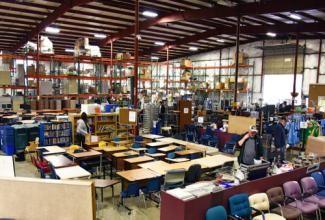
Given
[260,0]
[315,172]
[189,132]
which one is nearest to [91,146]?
[189,132]

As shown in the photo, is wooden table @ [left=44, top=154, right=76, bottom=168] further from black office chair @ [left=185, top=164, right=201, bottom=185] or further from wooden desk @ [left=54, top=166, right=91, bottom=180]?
black office chair @ [left=185, top=164, right=201, bottom=185]

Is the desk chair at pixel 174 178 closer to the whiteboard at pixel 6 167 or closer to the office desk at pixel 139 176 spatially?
the office desk at pixel 139 176

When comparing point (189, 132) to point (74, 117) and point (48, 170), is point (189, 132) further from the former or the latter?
point (48, 170)

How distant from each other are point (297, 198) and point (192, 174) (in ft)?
7.10

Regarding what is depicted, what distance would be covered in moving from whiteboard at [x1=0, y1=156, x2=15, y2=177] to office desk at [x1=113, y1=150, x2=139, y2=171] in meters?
3.53

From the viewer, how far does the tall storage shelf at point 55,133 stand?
1018 cm

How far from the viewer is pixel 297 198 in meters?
5.58

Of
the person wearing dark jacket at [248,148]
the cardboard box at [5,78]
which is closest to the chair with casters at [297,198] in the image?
the person wearing dark jacket at [248,148]

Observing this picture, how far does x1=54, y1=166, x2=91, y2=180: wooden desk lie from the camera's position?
18.1ft

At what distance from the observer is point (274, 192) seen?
5.29 meters

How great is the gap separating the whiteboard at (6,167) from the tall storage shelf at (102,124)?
6.32m

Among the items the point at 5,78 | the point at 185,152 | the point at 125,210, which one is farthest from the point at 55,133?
the point at 125,210

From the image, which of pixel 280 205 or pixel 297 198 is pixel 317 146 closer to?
pixel 297 198

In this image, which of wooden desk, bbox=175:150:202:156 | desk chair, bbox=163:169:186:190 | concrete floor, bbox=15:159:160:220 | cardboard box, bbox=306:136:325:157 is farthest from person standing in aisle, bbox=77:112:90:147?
cardboard box, bbox=306:136:325:157
